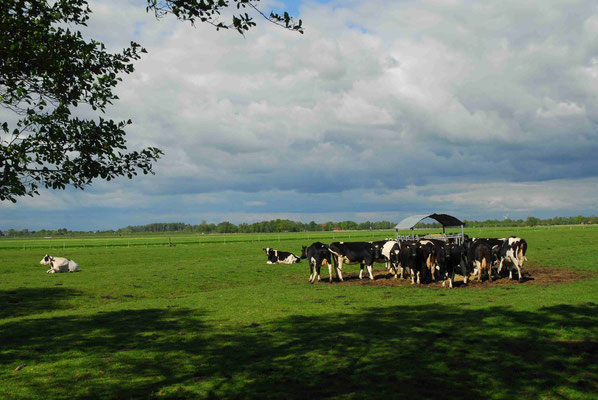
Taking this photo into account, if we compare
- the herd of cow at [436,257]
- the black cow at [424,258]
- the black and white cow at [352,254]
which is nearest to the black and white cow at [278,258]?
the herd of cow at [436,257]

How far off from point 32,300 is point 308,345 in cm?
1475

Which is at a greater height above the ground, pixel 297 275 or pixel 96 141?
pixel 96 141

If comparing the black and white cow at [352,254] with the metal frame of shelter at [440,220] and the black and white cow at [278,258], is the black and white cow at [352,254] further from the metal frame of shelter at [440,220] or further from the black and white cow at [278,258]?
the black and white cow at [278,258]

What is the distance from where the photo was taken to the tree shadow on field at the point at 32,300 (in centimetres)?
1689

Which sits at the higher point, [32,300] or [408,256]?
[408,256]

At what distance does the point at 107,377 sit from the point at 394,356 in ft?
19.4

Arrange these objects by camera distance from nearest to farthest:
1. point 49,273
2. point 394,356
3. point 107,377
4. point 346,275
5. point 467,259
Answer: point 107,377 < point 394,356 < point 467,259 < point 346,275 < point 49,273

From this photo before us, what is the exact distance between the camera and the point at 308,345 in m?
10.4

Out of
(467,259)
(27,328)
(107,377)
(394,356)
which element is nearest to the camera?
(107,377)

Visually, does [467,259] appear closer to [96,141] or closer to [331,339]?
[331,339]

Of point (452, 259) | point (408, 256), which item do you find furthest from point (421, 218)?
point (452, 259)

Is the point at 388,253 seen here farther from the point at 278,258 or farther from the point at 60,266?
the point at 60,266

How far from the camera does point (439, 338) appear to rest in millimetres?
10680

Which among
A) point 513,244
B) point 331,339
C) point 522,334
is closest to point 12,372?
point 331,339
